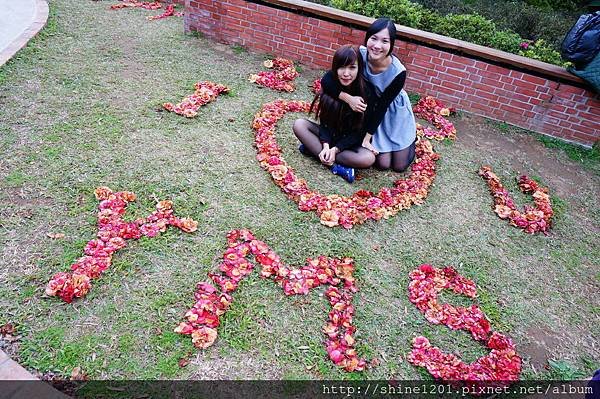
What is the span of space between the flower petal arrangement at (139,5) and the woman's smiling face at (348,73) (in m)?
4.32

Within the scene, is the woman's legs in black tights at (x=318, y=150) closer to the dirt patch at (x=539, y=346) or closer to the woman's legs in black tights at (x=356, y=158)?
the woman's legs in black tights at (x=356, y=158)

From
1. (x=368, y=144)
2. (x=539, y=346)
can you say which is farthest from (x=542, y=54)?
(x=539, y=346)

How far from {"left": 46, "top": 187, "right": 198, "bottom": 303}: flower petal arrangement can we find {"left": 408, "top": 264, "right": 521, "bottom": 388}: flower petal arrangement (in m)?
1.53

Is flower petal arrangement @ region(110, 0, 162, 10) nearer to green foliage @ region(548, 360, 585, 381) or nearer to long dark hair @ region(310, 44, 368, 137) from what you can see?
long dark hair @ region(310, 44, 368, 137)

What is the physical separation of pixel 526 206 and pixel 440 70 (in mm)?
1919

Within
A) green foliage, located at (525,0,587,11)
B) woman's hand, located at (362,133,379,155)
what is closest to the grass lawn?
woman's hand, located at (362,133,379,155)

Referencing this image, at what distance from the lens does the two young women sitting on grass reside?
326cm

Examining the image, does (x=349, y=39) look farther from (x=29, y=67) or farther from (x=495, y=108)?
(x=29, y=67)

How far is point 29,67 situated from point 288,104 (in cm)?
262

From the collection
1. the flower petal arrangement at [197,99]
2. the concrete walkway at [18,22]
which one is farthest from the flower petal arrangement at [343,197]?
the concrete walkway at [18,22]

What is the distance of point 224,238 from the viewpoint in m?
2.87

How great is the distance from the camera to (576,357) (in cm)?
254

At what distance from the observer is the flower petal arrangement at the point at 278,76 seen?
15.6ft

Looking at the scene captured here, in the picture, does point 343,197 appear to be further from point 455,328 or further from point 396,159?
point 455,328
